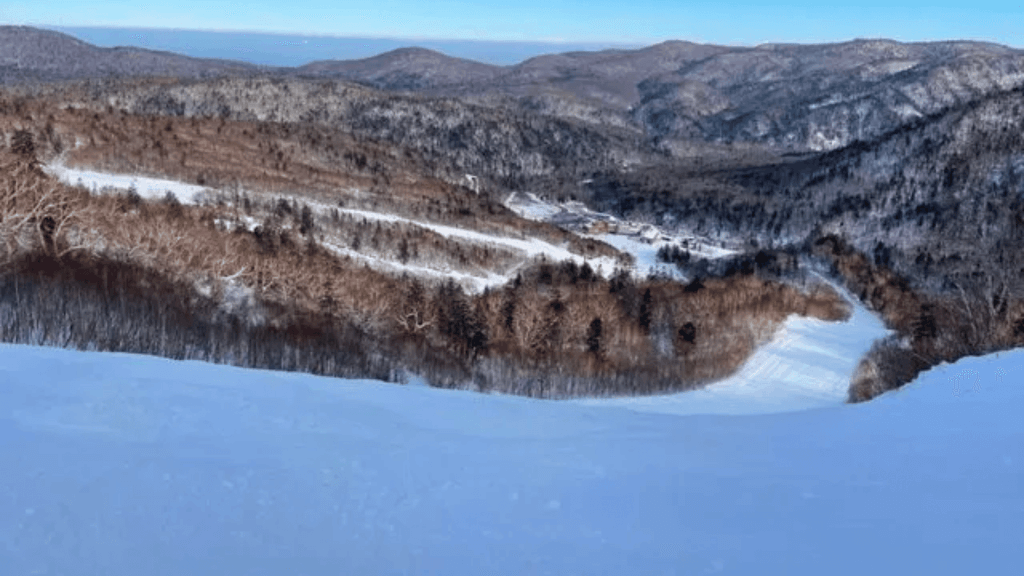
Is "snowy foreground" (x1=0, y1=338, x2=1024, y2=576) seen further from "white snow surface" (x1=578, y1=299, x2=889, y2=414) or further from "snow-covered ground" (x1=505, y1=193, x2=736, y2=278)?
"snow-covered ground" (x1=505, y1=193, x2=736, y2=278)

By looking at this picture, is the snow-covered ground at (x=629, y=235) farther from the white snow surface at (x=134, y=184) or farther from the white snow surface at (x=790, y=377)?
the white snow surface at (x=134, y=184)

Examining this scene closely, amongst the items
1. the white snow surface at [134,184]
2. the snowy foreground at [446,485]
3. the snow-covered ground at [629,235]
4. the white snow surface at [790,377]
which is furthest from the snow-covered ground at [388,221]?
the snowy foreground at [446,485]

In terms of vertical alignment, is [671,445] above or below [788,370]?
above

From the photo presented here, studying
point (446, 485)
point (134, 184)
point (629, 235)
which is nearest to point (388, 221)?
point (134, 184)

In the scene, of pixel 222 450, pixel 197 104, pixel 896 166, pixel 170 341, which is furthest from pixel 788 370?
pixel 197 104

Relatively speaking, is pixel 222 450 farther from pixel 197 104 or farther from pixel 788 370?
pixel 197 104
